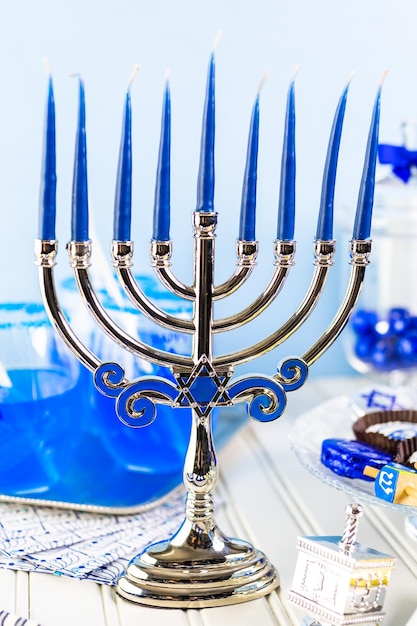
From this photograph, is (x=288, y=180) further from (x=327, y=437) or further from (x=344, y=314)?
(x=327, y=437)

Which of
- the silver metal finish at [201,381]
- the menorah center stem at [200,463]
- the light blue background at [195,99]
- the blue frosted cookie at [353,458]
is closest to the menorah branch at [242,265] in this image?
the silver metal finish at [201,381]

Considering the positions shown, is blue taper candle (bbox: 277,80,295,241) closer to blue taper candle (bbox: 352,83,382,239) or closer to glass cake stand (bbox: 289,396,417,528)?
blue taper candle (bbox: 352,83,382,239)

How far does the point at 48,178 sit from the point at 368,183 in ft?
0.78

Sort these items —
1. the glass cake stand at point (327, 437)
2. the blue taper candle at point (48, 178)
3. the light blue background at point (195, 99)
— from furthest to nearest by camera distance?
the light blue background at point (195, 99), the glass cake stand at point (327, 437), the blue taper candle at point (48, 178)

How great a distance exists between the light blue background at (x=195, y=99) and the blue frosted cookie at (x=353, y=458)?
1.43ft

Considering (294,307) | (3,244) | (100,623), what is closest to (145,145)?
(3,244)

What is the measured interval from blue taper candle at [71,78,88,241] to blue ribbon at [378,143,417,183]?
598 mm

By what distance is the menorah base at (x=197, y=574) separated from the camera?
685 mm

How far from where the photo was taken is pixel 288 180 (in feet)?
2.17

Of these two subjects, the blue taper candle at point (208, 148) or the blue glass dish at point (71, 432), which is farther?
the blue glass dish at point (71, 432)

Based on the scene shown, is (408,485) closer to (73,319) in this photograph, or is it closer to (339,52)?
(73,319)

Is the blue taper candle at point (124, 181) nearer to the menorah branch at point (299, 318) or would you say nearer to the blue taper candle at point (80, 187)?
the blue taper candle at point (80, 187)

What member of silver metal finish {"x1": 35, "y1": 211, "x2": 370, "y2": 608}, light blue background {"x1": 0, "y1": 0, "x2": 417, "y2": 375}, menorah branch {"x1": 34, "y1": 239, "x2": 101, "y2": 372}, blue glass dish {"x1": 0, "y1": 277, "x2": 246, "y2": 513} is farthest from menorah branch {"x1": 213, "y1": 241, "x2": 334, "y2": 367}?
light blue background {"x1": 0, "y1": 0, "x2": 417, "y2": 375}

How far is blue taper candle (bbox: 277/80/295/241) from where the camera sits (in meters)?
0.65
